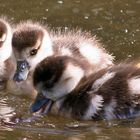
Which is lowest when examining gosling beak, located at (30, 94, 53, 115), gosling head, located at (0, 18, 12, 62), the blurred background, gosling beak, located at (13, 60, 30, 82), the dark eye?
gosling beak, located at (30, 94, 53, 115)

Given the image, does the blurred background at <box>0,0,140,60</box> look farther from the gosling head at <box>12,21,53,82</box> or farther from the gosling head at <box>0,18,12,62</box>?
the gosling head at <box>0,18,12,62</box>

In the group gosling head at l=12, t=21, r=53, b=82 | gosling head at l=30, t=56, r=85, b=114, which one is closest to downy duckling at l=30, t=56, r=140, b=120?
gosling head at l=30, t=56, r=85, b=114

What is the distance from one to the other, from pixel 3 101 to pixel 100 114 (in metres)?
0.51

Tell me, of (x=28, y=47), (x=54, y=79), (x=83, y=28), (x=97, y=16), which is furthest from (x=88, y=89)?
(x=97, y=16)

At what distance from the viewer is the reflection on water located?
3.42 m

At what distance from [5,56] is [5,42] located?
0.24 ft

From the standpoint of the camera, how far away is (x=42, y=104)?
3.73 m

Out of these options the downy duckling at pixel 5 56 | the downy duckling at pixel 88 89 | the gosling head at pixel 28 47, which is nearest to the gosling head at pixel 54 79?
the downy duckling at pixel 88 89

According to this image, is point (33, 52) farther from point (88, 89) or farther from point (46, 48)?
point (88, 89)

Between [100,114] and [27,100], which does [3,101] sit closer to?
[27,100]

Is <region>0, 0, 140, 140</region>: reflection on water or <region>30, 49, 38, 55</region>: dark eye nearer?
<region>0, 0, 140, 140</region>: reflection on water

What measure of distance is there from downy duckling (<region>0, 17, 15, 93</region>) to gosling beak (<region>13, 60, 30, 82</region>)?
5.2 inches

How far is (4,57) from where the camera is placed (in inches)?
164

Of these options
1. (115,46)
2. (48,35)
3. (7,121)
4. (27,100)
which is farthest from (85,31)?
(7,121)
